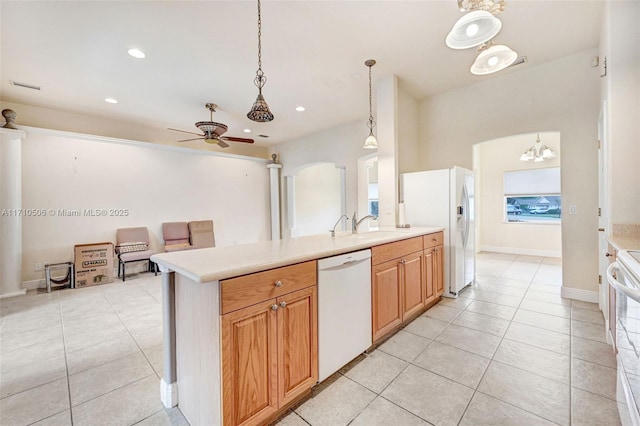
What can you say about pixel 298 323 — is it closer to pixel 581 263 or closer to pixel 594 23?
pixel 581 263

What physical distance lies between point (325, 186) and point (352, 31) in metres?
5.82

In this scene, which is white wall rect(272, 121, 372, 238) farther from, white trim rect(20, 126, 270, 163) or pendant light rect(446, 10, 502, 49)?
pendant light rect(446, 10, 502, 49)

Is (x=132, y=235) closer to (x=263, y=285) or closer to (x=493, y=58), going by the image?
(x=263, y=285)

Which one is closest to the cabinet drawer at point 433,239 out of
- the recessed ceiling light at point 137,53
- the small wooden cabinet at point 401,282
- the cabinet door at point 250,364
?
the small wooden cabinet at point 401,282

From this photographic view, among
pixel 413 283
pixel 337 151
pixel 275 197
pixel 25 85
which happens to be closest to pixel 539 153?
pixel 337 151

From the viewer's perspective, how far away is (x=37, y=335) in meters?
2.57

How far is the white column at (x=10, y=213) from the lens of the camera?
3738 mm

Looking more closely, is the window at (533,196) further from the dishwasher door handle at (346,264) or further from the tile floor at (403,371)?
the dishwasher door handle at (346,264)

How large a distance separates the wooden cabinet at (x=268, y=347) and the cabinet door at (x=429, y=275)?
1.76m

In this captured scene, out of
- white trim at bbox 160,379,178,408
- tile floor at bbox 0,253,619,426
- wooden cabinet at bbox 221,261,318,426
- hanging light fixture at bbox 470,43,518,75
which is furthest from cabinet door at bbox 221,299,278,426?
hanging light fixture at bbox 470,43,518,75

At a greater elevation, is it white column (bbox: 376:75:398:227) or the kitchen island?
white column (bbox: 376:75:398:227)

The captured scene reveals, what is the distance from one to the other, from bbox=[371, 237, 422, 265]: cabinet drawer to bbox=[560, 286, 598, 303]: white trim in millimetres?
2182

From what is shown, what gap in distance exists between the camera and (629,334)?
1177 mm

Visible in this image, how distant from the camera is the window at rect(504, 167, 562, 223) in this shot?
18.9 ft
